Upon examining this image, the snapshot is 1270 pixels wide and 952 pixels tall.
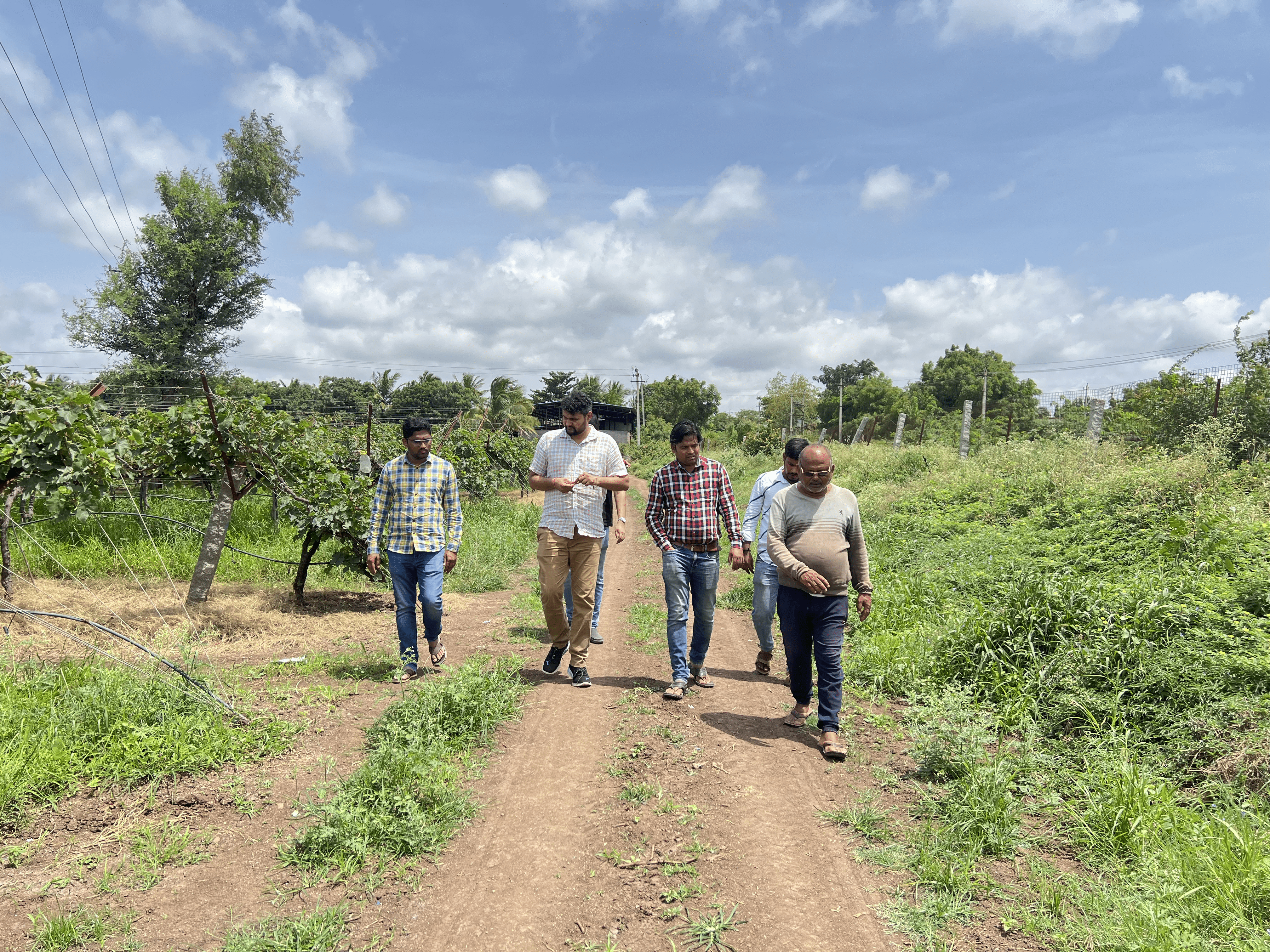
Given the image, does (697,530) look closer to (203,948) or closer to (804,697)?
(804,697)

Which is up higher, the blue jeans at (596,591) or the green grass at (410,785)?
the blue jeans at (596,591)

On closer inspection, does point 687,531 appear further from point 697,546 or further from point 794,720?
point 794,720

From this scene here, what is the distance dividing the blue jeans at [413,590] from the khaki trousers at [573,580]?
798 mm

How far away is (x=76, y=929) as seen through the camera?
2492mm

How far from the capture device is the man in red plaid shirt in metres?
4.78

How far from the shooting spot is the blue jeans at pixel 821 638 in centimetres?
409

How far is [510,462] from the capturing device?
20703 millimetres

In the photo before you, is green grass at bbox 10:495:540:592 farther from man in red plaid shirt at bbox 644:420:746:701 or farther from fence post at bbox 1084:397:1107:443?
fence post at bbox 1084:397:1107:443

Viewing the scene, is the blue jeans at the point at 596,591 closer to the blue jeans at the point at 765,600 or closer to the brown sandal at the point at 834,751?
the blue jeans at the point at 765,600

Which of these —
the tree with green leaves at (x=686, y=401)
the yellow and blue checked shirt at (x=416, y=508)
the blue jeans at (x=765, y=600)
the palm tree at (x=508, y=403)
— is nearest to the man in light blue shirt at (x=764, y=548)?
the blue jeans at (x=765, y=600)

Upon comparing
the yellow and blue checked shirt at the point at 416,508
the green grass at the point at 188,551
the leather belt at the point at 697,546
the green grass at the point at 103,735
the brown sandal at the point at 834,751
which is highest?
the yellow and blue checked shirt at the point at 416,508

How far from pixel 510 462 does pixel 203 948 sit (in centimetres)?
1847

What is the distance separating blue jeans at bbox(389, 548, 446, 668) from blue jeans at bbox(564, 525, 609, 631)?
3.05ft

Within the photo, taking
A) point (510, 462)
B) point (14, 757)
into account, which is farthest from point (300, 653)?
point (510, 462)
